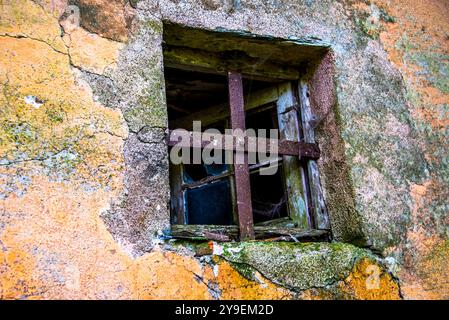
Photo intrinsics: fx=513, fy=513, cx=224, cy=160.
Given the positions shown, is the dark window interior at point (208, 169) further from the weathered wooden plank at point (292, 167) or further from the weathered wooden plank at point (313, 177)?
the weathered wooden plank at point (313, 177)

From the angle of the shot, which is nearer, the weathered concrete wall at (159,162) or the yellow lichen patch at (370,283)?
the weathered concrete wall at (159,162)

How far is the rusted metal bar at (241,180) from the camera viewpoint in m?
2.09

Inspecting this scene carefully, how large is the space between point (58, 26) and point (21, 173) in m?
0.59

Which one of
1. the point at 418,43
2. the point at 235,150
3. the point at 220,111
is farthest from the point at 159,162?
the point at 418,43

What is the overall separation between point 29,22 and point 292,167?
1.32m

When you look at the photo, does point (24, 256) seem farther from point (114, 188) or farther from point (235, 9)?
point (235, 9)

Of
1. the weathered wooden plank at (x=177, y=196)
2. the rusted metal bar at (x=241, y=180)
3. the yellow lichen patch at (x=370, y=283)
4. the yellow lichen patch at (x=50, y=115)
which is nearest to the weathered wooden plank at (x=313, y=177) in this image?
the yellow lichen patch at (x=370, y=283)

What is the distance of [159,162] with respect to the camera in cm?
194

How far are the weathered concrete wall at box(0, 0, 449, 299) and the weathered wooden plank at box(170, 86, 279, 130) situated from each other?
1.02 feet

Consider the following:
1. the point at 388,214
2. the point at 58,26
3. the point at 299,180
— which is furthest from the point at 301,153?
the point at 58,26

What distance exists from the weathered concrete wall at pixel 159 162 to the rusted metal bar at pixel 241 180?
6.2 inches

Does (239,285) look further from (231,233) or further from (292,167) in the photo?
(292,167)

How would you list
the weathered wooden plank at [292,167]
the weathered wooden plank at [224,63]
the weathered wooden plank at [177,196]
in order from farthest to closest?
1. the weathered wooden plank at [177,196]
2. the weathered wooden plank at [292,167]
3. the weathered wooden plank at [224,63]

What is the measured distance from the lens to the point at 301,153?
233 cm
